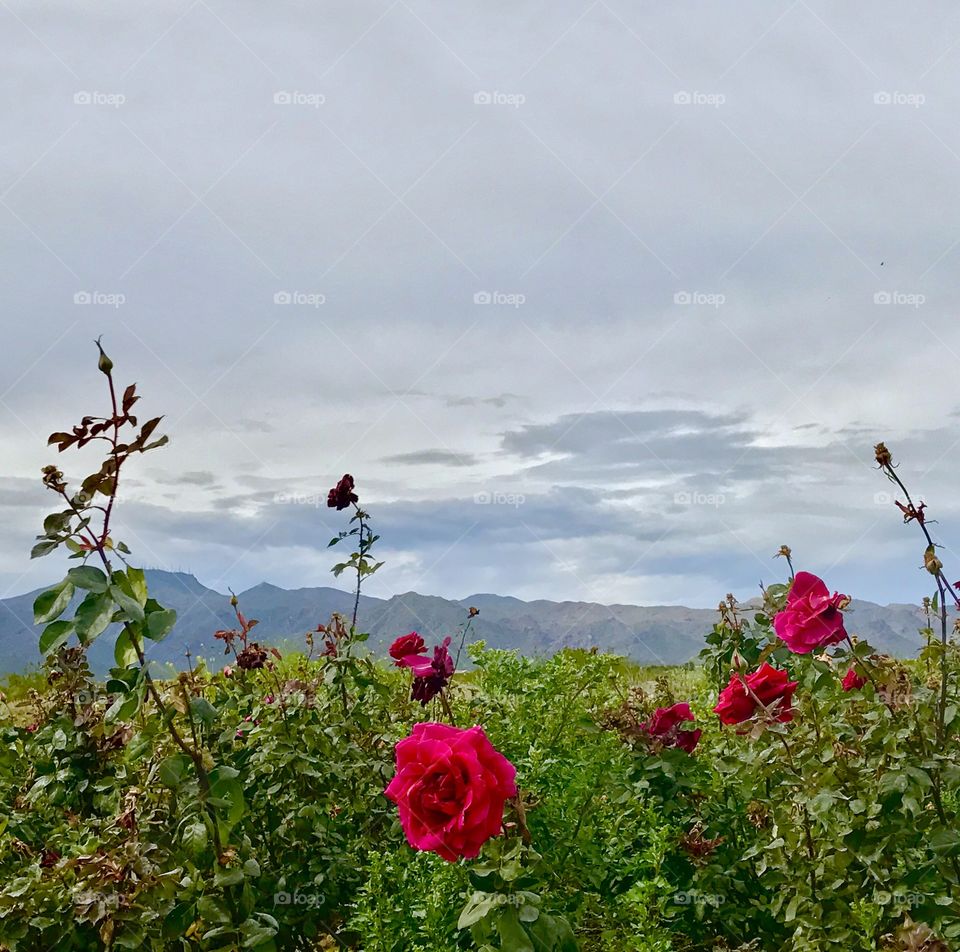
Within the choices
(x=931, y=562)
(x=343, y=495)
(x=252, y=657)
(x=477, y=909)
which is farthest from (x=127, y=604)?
(x=931, y=562)

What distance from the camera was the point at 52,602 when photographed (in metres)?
1.86

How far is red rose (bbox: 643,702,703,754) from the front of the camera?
2.82 meters

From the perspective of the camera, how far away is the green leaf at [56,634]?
1.85m

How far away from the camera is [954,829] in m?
2.40

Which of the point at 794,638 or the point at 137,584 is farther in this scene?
the point at 794,638

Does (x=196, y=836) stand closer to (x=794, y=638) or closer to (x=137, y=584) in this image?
(x=137, y=584)

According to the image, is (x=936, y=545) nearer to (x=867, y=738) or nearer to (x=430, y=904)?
(x=867, y=738)

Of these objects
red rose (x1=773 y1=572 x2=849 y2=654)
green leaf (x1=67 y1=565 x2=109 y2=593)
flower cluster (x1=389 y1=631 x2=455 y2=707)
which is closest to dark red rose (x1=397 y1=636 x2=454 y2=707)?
flower cluster (x1=389 y1=631 x2=455 y2=707)

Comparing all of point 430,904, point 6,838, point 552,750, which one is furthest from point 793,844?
point 6,838

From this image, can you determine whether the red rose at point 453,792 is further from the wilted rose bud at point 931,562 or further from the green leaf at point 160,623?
the wilted rose bud at point 931,562

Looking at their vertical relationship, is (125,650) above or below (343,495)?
below

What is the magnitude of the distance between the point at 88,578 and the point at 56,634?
123 millimetres

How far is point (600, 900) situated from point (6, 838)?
1690 mm

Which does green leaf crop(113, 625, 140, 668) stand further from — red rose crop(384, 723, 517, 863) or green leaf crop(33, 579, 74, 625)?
red rose crop(384, 723, 517, 863)
